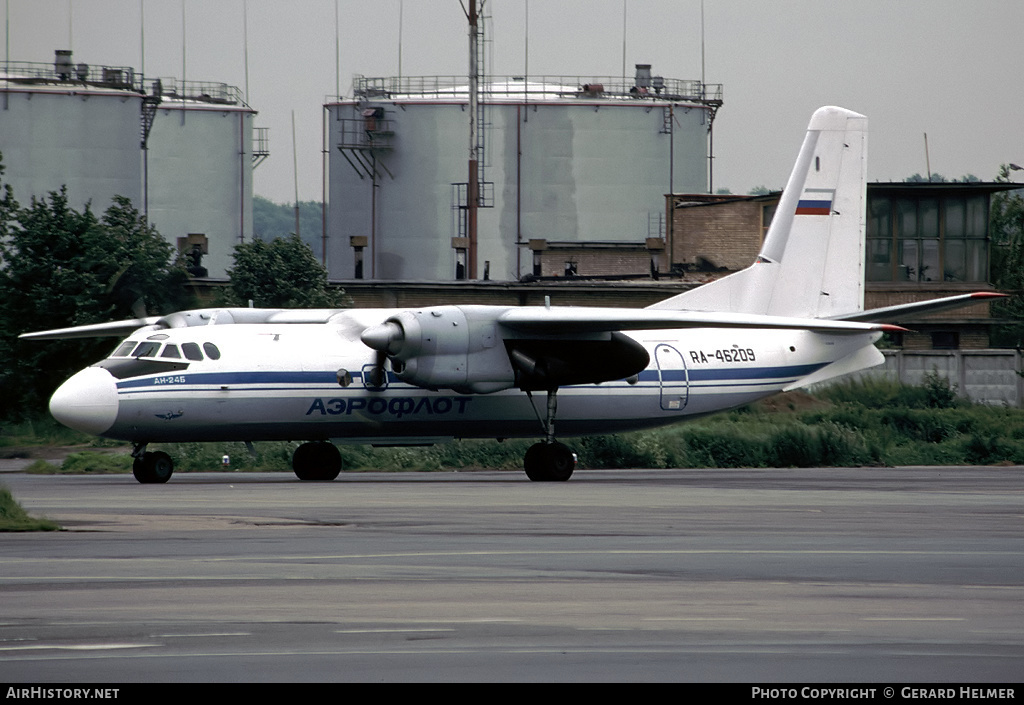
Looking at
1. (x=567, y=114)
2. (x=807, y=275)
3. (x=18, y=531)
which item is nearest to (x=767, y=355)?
(x=807, y=275)

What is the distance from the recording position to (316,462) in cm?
2622

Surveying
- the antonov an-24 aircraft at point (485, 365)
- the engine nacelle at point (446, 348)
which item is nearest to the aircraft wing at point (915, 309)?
the antonov an-24 aircraft at point (485, 365)

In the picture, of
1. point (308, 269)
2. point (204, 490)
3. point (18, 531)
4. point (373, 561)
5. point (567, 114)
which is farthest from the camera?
point (567, 114)

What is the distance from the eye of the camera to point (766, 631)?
895 cm

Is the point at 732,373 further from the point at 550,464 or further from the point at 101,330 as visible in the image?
the point at 101,330

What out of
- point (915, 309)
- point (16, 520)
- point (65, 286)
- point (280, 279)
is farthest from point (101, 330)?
point (280, 279)

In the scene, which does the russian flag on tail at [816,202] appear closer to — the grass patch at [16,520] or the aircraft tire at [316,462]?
the aircraft tire at [316,462]

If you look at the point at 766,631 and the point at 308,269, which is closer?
the point at 766,631

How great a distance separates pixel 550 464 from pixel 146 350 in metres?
7.26

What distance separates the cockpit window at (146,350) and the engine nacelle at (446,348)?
3.40 m

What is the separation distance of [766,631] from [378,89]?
54.9 meters

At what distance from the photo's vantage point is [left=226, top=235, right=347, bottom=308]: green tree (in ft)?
146

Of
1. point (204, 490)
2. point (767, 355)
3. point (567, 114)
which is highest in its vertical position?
point (567, 114)
